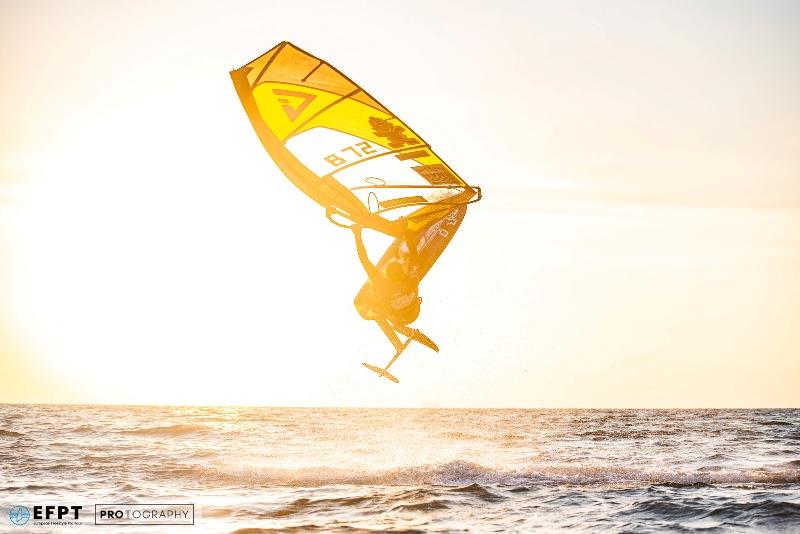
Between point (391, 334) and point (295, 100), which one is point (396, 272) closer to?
point (391, 334)

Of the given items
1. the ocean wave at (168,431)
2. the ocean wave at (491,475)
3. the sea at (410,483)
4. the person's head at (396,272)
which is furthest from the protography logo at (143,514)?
the ocean wave at (168,431)

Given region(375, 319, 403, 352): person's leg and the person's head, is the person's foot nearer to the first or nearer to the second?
region(375, 319, 403, 352): person's leg

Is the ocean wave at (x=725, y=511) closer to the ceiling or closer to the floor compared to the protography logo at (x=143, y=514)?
closer to the floor

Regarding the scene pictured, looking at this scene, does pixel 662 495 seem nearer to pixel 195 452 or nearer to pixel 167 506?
pixel 167 506

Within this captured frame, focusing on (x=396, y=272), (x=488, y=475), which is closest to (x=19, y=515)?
(x=396, y=272)

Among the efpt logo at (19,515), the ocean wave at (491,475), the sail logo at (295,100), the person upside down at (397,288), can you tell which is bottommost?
the ocean wave at (491,475)

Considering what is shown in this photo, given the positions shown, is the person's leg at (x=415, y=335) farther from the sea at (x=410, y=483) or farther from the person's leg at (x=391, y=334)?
the sea at (x=410, y=483)

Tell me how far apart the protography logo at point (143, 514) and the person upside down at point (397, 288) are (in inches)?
192

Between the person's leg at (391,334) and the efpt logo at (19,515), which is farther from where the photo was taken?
the person's leg at (391,334)

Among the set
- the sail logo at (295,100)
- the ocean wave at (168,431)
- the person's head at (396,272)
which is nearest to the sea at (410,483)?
the ocean wave at (168,431)

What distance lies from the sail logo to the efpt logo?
8178 millimetres

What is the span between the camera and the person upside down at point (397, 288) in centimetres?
1345

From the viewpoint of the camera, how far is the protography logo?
13.5m

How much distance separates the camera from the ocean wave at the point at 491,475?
18219 mm
